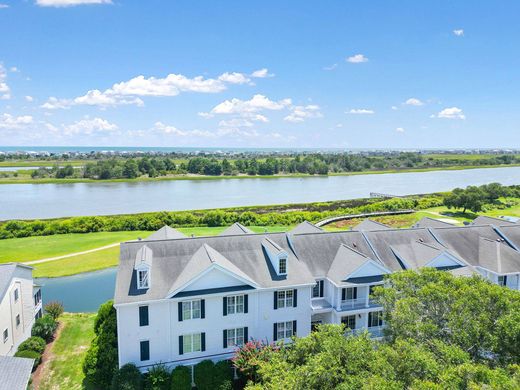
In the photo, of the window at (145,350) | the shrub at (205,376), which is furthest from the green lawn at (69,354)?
the shrub at (205,376)

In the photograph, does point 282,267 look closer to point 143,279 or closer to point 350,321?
point 350,321

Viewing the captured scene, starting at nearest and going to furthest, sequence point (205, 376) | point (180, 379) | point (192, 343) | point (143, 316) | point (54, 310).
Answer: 1. point (180, 379)
2. point (205, 376)
3. point (143, 316)
4. point (192, 343)
5. point (54, 310)

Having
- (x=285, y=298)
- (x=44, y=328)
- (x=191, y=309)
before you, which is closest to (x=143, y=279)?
(x=191, y=309)

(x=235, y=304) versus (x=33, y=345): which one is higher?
(x=235, y=304)

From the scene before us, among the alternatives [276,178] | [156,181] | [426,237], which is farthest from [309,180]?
[426,237]

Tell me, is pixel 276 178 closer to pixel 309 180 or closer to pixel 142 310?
pixel 309 180

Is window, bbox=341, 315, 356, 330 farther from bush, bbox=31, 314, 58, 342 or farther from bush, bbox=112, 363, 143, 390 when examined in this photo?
bush, bbox=31, 314, 58, 342

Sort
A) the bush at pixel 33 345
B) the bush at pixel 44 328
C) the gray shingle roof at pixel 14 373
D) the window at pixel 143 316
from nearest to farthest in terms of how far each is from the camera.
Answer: the gray shingle roof at pixel 14 373
the window at pixel 143 316
the bush at pixel 33 345
the bush at pixel 44 328

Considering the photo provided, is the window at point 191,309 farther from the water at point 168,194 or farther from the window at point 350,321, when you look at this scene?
the water at point 168,194
